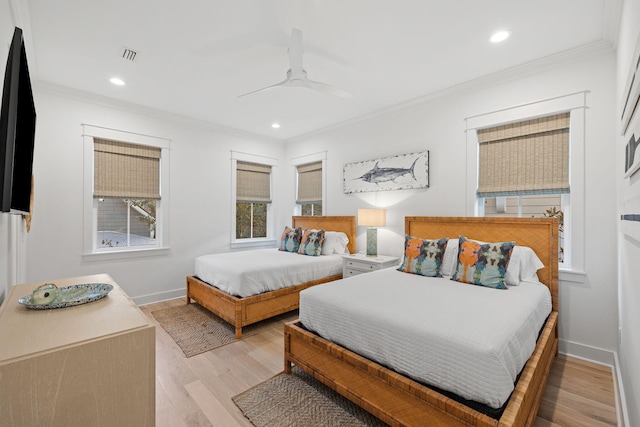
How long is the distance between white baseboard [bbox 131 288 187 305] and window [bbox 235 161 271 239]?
1248 millimetres

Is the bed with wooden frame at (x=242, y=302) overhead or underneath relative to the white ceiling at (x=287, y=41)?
underneath

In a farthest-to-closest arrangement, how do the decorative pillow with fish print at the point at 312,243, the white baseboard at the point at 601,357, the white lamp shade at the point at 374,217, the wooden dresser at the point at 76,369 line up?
the decorative pillow with fish print at the point at 312,243, the white lamp shade at the point at 374,217, the white baseboard at the point at 601,357, the wooden dresser at the point at 76,369

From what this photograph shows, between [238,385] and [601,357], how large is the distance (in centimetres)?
301

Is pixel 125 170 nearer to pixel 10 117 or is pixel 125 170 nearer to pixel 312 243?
pixel 312 243

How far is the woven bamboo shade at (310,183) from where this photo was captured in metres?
5.02

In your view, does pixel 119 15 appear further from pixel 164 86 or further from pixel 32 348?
pixel 32 348

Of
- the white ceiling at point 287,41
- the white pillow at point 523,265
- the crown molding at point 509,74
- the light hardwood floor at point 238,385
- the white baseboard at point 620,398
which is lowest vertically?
the light hardwood floor at point 238,385

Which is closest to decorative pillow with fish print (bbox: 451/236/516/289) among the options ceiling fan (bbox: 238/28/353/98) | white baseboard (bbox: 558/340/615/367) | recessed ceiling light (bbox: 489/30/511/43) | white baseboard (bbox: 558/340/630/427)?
white baseboard (bbox: 558/340/630/427)

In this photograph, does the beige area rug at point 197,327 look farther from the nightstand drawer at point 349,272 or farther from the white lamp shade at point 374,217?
the white lamp shade at point 374,217

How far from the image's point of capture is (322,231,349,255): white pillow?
4.27 m

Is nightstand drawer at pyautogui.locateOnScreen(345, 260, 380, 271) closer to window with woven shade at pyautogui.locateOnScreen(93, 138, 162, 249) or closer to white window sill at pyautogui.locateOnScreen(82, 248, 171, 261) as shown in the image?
white window sill at pyautogui.locateOnScreen(82, 248, 171, 261)

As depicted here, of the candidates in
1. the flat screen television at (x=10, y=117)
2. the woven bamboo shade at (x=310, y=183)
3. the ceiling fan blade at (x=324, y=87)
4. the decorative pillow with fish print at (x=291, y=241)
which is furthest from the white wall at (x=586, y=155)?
the flat screen television at (x=10, y=117)

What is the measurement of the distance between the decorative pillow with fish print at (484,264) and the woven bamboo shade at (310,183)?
2.82 metres

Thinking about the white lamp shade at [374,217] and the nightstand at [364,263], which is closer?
the nightstand at [364,263]
